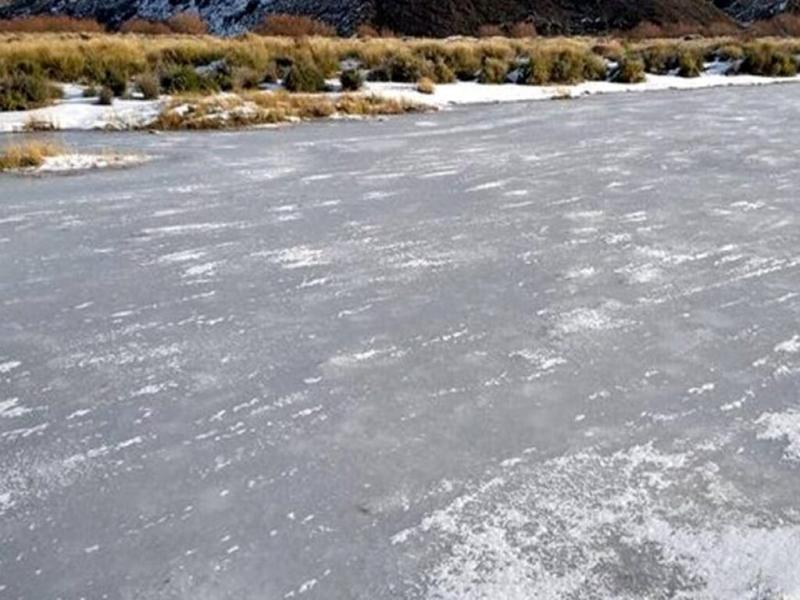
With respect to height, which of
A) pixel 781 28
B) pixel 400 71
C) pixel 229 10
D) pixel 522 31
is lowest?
pixel 781 28

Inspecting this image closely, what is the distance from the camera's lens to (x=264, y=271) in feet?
20.7

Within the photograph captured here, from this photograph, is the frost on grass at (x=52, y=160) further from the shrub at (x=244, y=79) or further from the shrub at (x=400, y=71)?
the shrub at (x=400, y=71)

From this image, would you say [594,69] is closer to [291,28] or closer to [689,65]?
[689,65]

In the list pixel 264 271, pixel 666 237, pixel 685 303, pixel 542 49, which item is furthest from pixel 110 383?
pixel 542 49

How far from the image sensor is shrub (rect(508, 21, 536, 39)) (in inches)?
1924

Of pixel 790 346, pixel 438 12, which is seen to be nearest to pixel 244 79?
pixel 790 346

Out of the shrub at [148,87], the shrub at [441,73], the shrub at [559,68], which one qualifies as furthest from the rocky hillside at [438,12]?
the shrub at [148,87]

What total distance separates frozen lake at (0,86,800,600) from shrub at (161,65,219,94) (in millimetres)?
10491

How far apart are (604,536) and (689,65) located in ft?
82.2

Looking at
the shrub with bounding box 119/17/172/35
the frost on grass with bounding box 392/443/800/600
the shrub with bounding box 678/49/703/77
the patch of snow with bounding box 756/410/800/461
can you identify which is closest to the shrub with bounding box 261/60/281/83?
the shrub with bounding box 678/49/703/77

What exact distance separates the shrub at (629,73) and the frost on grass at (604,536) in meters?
21.6

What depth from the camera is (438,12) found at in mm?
55531

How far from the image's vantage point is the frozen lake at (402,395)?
3.01 m

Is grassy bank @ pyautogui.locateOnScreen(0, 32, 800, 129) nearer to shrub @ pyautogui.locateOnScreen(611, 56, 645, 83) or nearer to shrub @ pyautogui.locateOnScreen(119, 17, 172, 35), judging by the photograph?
shrub @ pyautogui.locateOnScreen(611, 56, 645, 83)
